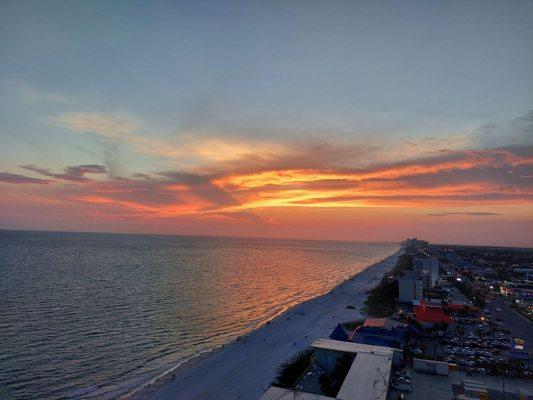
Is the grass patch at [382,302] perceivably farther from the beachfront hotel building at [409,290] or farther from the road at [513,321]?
the road at [513,321]

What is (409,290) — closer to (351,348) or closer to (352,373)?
(351,348)

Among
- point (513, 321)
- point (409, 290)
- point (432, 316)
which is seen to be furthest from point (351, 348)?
point (409, 290)

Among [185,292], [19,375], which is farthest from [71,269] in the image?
[19,375]

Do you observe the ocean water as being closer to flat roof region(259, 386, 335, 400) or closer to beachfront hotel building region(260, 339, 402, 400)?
flat roof region(259, 386, 335, 400)

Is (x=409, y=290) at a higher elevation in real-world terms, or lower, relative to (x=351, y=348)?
higher

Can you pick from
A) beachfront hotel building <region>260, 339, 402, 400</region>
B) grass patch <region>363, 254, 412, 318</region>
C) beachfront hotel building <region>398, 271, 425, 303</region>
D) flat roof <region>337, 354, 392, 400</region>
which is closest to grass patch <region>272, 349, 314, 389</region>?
beachfront hotel building <region>260, 339, 402, 400</region>

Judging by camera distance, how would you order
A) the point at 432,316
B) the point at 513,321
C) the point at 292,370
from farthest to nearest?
A: the point at 513,321 → the point at 432,316 → the point at 292,370
